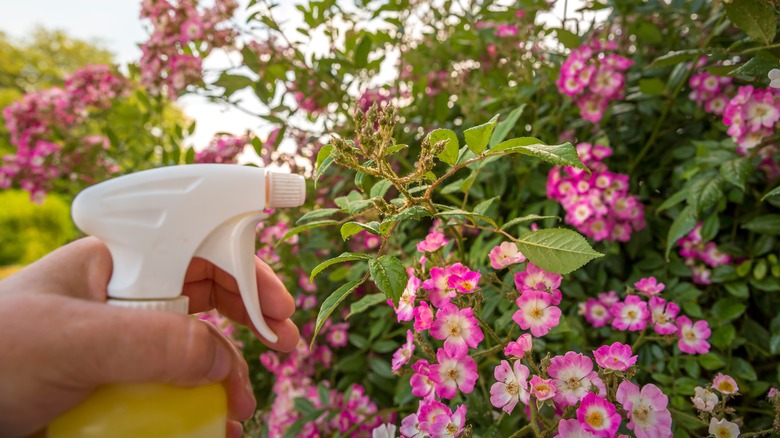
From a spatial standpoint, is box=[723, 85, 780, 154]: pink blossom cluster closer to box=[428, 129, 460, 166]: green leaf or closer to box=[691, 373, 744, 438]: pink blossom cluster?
box=[691, 373, 744, 438]: pink blossom cluster

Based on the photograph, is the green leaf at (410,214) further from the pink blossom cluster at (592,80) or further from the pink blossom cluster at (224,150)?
the pink blossom cluster at (224,150)

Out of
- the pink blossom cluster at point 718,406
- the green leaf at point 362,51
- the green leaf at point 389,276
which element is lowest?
the pink blossom cluster at point 718,406

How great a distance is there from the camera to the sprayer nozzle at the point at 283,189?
483 mm

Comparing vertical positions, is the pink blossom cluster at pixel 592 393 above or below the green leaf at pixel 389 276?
below

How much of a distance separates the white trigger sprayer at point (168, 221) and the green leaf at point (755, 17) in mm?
669

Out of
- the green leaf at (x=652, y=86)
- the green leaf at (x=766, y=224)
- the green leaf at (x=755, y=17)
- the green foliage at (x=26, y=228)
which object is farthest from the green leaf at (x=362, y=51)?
the green foliage at (x=26, y=228)

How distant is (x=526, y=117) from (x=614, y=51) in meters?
0.23

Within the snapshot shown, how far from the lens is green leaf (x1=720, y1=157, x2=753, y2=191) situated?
779 millimetres

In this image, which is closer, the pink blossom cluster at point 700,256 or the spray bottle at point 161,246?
the spray bottle at point 161,246

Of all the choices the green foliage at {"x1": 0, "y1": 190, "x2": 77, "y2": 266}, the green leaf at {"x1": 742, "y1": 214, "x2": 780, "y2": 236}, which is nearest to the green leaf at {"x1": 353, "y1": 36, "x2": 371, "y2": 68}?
the green leaf at {"x1": 742, "y1": 214, "x2": 780, "y2": 236}

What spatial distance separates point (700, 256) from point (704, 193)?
15 cm

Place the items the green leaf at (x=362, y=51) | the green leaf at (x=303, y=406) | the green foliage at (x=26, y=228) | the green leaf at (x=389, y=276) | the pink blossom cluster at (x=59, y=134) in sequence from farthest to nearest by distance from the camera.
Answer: the green foliage at (x=26, y=228), the pink blossom cluster at (x=59, y=134), the green leaf at (x=362, y=51), the green leaf at (x=303, y=406), the green leaf at (x=389, y=276)

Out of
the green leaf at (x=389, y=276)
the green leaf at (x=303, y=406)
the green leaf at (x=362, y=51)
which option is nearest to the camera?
the green leaf at (x=389, y=276)

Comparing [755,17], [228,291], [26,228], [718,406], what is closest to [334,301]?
[228,291]
